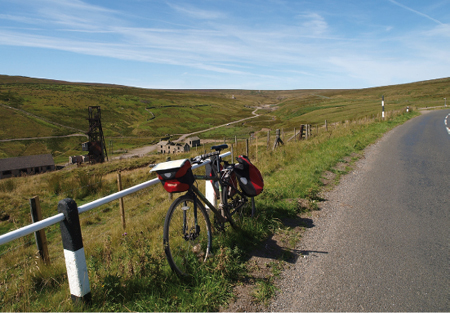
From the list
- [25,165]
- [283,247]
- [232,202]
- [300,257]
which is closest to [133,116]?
[25,165]

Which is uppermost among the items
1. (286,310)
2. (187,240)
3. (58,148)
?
(187,240)

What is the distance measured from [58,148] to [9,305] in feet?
321

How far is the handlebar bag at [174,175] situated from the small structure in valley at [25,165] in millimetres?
61068

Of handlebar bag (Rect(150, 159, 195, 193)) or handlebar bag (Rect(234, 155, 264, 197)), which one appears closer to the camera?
handlebar bag (Rect(150, 159, 195, 193))

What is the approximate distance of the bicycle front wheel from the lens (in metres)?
3.19

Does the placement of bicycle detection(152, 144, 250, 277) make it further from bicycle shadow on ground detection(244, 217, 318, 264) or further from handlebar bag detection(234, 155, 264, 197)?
bicycle shadow on ground detection(244, 217, 318, 264)

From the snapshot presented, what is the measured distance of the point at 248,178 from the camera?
14.2 feet

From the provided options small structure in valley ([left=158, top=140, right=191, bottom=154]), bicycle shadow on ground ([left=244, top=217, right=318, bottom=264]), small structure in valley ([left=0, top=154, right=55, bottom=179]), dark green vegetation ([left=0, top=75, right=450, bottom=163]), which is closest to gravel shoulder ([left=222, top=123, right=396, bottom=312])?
bicycle shadow on ground ([left=244, top=217, right=318, bottom=264])

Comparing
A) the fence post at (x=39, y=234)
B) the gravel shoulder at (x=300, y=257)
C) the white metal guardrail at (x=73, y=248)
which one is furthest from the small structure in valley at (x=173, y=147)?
the white metal guardrail at (x=73, y=248)

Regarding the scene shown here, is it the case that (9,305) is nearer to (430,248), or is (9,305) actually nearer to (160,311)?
(160,311)

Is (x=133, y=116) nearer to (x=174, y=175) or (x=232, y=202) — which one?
(x=232, y=202)

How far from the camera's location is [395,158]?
32.1 feet

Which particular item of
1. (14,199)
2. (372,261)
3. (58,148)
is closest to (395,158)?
(372,261)

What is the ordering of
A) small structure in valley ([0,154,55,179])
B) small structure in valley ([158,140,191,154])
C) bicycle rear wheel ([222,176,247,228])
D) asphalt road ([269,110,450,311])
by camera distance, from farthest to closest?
small structure in valley ([158,140,191,154]) → small structure in valley ([0,154,55,179]) → bicycle rear wheel ([222,176,247,228]) → asphalt road ([269,110,450,311])
